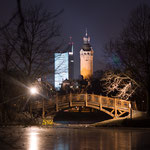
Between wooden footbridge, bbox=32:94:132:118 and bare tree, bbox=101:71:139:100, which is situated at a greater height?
bare tree, bbox=101:71:139:100

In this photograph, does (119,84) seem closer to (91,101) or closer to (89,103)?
(91,101)

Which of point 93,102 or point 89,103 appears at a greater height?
point 93,102

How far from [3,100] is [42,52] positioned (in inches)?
189

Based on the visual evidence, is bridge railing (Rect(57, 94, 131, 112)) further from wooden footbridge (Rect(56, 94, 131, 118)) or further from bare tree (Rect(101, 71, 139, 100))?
bare tree (Rect(101, 71, 139, 100))

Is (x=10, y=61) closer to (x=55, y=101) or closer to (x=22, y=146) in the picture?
(x=22, y=146)

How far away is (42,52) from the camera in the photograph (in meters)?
24.5

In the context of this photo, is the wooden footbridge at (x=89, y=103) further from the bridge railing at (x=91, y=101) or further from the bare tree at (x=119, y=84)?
the bare tree at (x=119, y=84)

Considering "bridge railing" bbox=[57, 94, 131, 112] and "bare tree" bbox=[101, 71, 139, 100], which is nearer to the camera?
"bare tree" bbox=[101, 71, 139, 100]

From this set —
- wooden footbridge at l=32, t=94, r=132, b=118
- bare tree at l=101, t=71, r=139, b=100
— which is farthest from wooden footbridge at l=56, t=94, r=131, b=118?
bare tree at l=101, t=71, r=139, b=100

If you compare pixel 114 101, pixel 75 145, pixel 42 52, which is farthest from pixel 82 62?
pixel 75 145

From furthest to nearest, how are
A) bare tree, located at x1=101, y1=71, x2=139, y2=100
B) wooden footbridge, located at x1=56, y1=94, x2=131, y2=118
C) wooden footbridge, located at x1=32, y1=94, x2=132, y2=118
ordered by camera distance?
wooden footbridge, located at x1=56, y1=94, x2=131, y2=118 < wooden footbridge, located at x1=32, y1=94, x2=132, y2=118 < bare tree, located at x1=101, y1=71, x2=139, y2=100

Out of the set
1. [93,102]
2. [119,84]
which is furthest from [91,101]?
[119,84]

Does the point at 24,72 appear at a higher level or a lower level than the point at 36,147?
higher

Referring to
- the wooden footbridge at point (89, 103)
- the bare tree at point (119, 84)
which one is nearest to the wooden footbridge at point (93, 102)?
the wooden footbridge at point (89, 103)
